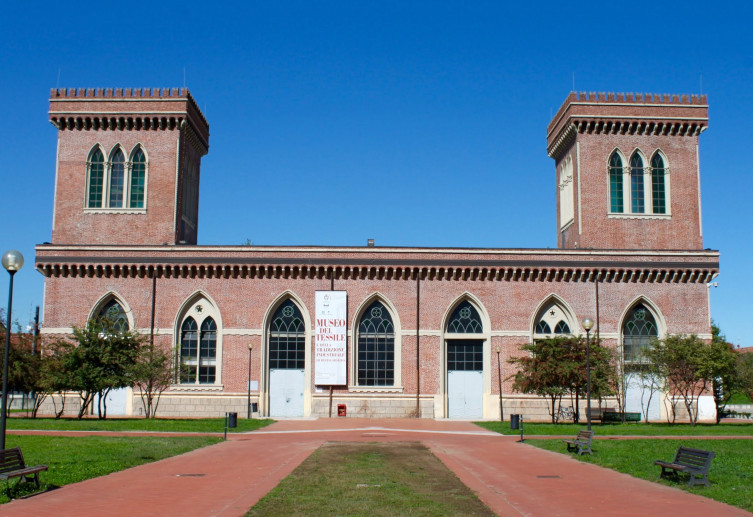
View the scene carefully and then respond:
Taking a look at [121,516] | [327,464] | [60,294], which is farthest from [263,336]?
[121,516]

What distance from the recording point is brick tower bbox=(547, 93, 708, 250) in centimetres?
4572

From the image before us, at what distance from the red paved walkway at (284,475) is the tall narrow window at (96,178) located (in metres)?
23.6

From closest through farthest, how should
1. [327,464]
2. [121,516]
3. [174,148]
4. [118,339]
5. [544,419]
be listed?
[121,516] → [327,464] → [118,339] → [544,419] → [174,148]

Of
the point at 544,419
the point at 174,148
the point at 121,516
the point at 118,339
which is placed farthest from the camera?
the point at 174,148

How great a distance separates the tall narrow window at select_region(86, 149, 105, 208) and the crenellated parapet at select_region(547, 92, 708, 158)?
27.2 metres

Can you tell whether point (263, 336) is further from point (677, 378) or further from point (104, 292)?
point (677, 378)

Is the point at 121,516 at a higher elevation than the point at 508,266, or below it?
below

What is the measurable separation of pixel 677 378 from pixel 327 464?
24156 mm

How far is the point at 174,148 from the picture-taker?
4556 cm

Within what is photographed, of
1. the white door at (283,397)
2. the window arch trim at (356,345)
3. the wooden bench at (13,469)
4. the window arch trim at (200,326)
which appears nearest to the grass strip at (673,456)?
the wooden bench at (13,469)

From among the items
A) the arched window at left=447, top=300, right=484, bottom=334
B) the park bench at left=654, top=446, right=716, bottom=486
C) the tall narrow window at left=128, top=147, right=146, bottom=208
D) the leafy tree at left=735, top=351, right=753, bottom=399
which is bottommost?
the park bench at left=654, top=446, right=716, bottom=486

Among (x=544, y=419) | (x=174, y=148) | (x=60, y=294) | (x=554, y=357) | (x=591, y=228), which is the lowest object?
(x=544, y=419)

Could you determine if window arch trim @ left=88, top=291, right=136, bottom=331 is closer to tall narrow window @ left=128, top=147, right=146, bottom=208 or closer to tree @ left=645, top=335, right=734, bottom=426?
tall narrow window @ left=128, top=147, right=146, bottom=208

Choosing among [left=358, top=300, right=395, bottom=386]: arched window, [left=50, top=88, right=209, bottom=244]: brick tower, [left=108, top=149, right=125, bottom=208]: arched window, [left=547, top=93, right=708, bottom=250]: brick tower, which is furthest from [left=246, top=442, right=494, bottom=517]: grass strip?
[left=108, top=149, right=125, bottom=208]: arched window
